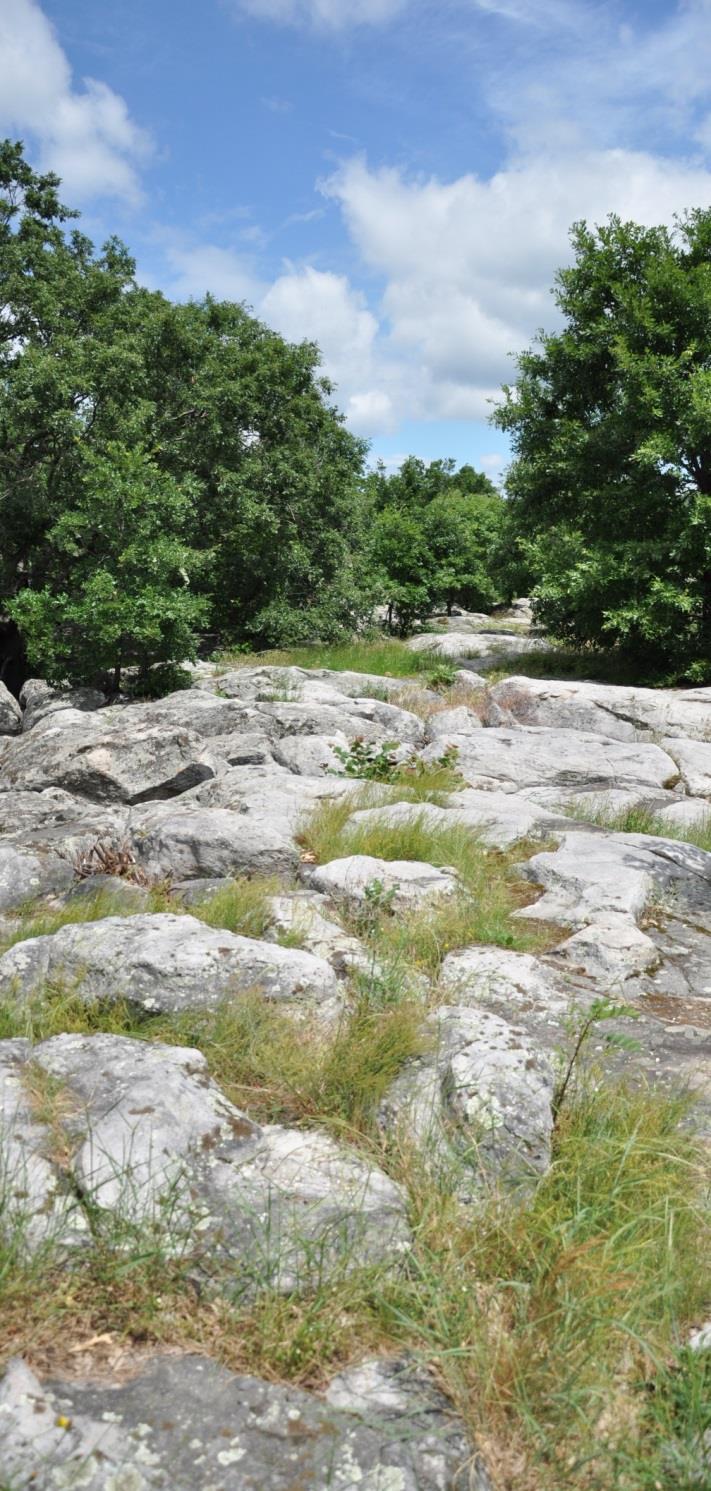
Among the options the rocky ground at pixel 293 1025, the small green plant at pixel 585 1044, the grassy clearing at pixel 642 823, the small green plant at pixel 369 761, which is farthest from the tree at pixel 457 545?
the small green plant at pixel 585 1044

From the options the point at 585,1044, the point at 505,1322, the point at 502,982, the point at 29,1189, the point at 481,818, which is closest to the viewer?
the point at 505,1322

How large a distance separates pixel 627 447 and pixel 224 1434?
741 inches

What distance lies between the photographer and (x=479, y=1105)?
332 centimetres

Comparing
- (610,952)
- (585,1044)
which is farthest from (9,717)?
(585,1044)

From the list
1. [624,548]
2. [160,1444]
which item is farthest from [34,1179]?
[624,548]

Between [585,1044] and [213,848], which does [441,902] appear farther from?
[213,848]

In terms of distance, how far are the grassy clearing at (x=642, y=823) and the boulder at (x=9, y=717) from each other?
1019 cm

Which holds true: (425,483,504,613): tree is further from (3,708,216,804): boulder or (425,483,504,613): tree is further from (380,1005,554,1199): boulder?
(380,1005,554,1199): boulder

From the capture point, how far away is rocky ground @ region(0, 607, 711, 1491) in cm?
225

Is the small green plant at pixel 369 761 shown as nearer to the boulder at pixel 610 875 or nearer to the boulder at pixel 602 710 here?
the boulder at pixel 610 875

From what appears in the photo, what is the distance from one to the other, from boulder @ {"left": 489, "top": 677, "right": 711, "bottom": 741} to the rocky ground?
134 inches

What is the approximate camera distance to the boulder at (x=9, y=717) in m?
15.3

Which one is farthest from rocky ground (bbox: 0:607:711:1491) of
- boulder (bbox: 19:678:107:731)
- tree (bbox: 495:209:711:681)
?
tree (bbox: 495:209:711:681)

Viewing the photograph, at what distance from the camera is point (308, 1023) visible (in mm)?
4031
